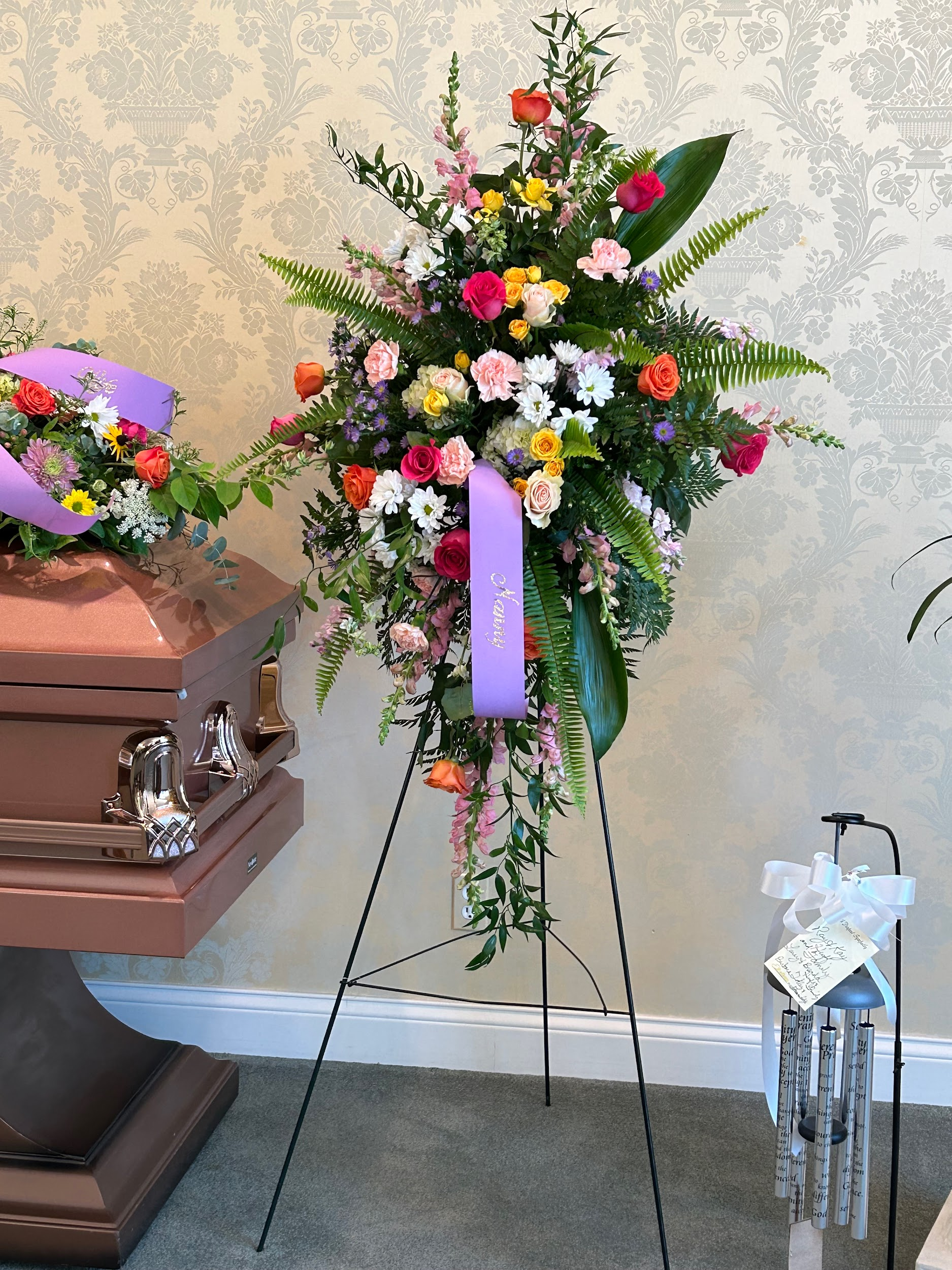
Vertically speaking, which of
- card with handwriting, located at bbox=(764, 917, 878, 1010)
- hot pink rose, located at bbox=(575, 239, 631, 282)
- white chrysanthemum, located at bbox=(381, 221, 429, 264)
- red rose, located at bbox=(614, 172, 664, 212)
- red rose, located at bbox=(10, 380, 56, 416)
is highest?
red rose, located at bbox=(614, 172, 664, 212)

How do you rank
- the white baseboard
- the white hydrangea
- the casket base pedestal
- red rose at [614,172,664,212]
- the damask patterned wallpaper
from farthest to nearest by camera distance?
the white baseboard < the damask patterned wallpaper < the casket base pedestal < the white hydrangea < red rose at [614,172,664,212]

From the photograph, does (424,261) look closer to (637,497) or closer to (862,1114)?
(637,497)

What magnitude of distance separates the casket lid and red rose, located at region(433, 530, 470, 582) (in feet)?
1.18

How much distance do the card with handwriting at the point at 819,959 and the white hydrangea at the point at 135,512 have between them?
1044 mm

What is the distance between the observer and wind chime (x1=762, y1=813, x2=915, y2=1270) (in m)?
1.48

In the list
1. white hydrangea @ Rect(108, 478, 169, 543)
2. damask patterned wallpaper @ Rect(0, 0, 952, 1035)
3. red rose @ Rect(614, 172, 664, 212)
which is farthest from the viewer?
damask patterned wallpaper @ Rect(0, 0, 952, 1035)

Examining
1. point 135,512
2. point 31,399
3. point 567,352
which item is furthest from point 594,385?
point 31,399

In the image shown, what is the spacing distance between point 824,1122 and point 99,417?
140 centimetres

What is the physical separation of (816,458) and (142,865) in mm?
1335

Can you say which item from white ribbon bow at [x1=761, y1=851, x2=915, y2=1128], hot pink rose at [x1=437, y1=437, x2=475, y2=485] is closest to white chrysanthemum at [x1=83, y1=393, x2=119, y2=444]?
hot pink rose at [x1=437, y1=437, x2=475, y2=485]

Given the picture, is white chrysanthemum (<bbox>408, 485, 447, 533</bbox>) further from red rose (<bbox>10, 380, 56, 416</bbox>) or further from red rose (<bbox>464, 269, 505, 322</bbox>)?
red rose (<bbox>10, 380, 56, 416</bbox>)

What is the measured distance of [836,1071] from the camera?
150cm

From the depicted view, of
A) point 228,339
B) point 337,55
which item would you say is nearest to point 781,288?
point 337,55

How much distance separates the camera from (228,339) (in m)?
2.04
